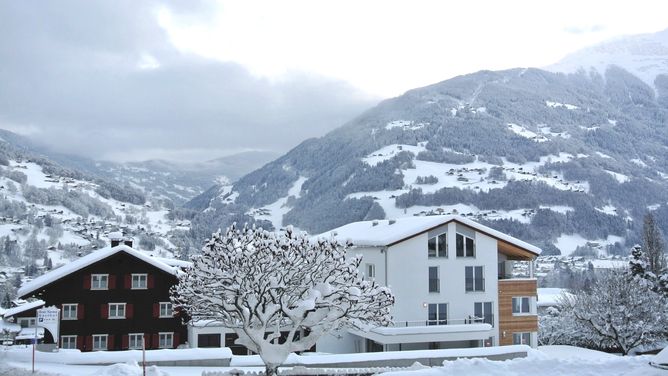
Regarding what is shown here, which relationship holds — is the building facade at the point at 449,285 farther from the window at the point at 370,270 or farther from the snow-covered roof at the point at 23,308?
the snow-covered roof at the point at 23,308

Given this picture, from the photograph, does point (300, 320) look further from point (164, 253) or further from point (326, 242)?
point (164, 253)

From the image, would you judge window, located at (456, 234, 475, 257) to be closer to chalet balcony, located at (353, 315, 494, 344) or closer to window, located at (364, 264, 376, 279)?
chalet balcony, located at (353, 315, 494, 344)

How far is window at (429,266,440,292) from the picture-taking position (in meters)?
42.6

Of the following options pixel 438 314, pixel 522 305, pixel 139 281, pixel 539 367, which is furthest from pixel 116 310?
pixel 539 367

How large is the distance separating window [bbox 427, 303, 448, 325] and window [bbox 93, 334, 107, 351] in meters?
21.3

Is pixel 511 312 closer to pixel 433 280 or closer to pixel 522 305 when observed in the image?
pixel 522 305

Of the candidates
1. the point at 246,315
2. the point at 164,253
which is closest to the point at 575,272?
the point at 164,253

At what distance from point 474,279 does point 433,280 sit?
2.95 m

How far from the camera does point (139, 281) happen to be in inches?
1713

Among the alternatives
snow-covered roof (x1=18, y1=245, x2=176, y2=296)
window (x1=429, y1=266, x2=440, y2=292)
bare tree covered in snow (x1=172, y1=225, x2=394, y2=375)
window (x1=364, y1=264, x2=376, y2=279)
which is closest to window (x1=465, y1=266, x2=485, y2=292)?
window (x1=429, y1=266, x2=440, y2=292)

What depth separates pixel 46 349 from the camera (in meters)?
39.2

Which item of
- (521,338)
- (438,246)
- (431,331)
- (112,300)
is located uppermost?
(438,246)

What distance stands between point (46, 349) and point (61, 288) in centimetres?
406

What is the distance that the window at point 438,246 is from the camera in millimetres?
42938
